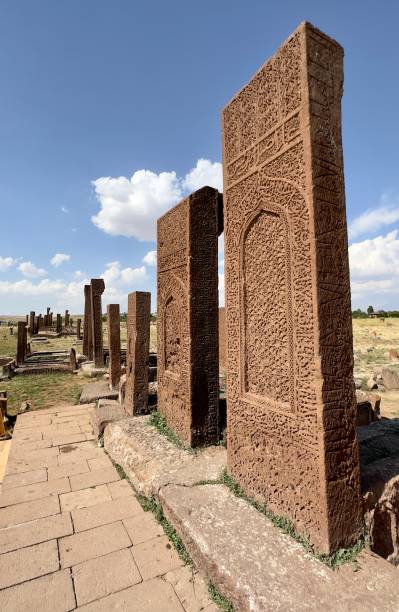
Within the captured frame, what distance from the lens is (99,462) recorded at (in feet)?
14.8

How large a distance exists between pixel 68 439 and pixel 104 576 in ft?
10.8

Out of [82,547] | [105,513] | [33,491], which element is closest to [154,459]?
[105,513]

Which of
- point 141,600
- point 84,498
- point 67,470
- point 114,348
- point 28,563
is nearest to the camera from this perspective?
point 141,600

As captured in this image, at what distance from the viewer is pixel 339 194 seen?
7.69ft

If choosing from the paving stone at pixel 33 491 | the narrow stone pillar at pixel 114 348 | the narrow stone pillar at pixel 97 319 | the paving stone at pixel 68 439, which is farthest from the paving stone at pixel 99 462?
the narrow stone pillar at pixel 97 319

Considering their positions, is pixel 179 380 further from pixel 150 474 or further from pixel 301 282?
pixel 301 282

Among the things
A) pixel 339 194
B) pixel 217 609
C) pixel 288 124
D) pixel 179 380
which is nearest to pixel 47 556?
pixel 217 609

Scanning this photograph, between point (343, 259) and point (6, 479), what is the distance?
4.27m

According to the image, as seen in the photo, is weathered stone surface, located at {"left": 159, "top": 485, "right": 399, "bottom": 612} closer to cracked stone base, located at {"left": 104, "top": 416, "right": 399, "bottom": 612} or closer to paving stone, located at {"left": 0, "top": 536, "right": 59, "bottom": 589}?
cracked stone base, located at {"left": 104, "top": 416, "right": 399, "bottom": 612}

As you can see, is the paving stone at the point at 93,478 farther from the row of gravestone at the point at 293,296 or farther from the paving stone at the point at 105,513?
the row of gravestone at the point at 293,296

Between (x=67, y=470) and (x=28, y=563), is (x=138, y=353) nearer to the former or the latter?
(x=67, y=470)

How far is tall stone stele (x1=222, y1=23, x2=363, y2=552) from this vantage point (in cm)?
220

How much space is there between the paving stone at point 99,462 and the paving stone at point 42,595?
1.93 metres

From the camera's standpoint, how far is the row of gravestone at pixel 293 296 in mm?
2209
